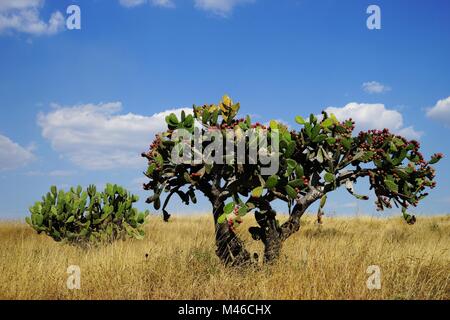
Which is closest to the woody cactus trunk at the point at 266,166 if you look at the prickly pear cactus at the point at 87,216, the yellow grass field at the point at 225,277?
the yellow grass field at the point at 225,277

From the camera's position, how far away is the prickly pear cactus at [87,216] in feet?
38.7

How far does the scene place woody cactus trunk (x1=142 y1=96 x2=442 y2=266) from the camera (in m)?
6.81

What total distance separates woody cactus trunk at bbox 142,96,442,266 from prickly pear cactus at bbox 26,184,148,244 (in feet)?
15.4

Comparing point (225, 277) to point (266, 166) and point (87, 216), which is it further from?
point (87, 216)

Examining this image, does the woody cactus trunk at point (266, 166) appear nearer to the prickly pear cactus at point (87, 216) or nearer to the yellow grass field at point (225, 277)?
the yellow grass field at point (225, 277)

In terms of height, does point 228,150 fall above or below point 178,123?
below

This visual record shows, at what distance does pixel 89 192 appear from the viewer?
40.0 ft

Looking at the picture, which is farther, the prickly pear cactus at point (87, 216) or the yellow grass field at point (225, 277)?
the prickly pear cactus at point (87, 216)

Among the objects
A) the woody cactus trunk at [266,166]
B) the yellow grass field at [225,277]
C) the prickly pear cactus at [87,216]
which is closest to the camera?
the yellow grass field at [225,277]

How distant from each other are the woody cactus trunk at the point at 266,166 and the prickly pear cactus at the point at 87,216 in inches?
185

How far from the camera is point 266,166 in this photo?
22.4ft
